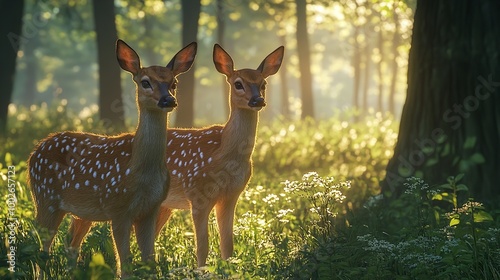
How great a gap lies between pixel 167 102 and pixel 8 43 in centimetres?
1359

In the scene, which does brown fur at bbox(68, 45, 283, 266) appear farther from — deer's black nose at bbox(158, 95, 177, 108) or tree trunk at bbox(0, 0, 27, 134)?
tree trunk at bbox(0, 0, 27, 134)

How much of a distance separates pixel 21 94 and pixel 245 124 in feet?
227

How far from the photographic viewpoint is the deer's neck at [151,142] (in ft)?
18.8

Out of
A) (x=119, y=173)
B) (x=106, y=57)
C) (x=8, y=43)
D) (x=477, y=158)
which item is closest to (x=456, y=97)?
(x=477, y=158)

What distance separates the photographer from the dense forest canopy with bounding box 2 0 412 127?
98.2ft

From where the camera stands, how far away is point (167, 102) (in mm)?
5500

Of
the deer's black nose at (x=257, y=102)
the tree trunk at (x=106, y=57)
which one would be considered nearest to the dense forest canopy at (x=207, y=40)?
the tree trunk at (x=106, y=57)

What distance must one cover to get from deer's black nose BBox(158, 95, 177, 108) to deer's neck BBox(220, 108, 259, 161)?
4.56 feet

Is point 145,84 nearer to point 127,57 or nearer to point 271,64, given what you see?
point 127,57

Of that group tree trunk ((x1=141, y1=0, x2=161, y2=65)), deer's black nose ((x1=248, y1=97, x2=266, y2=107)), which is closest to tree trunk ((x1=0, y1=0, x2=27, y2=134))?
tree trunk ((x1=141, y1=0, x2=161, y2=65))

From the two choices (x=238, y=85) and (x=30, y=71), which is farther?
(x=30, y=71)

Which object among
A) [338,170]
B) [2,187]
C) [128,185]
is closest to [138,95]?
[128,185]

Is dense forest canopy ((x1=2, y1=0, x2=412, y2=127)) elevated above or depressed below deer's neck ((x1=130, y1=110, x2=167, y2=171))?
above

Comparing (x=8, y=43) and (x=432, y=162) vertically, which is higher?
(x=8, y=43)
